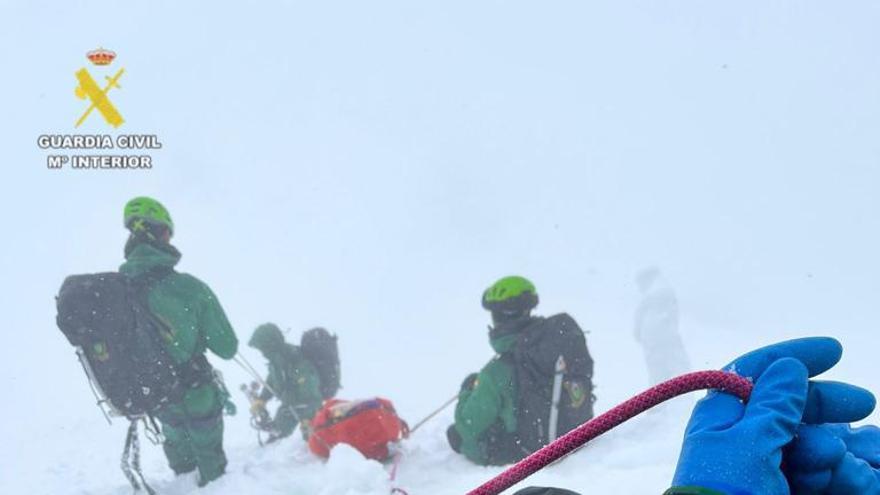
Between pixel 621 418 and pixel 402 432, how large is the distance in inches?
206

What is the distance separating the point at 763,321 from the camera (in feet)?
299

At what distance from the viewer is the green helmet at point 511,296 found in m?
5.23

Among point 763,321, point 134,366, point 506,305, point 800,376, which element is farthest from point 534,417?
point 763,321

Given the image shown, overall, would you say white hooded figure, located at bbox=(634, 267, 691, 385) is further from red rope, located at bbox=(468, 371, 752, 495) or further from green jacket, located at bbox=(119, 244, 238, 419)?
red rope, located at bbox=(468, 371, 752, 495)

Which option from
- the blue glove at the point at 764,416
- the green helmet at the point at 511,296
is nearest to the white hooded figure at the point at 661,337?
the green helmet at the point at 511,296

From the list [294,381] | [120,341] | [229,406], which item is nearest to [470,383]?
[229,406]

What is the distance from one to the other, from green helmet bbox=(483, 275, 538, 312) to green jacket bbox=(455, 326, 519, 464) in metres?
Answer: 0.24

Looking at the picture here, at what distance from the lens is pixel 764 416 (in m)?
1.07

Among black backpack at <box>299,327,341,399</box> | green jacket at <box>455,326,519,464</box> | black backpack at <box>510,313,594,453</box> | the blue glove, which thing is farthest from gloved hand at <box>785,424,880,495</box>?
black backpack at <box>299,327,341,399</box>

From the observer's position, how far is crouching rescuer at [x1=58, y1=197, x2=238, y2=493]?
4824mm

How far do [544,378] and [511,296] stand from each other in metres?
0.68

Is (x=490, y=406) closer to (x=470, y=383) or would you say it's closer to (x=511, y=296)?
(x=470, y=383)

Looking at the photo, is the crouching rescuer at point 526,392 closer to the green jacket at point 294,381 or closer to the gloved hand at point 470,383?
the gloved hand at point 470,383

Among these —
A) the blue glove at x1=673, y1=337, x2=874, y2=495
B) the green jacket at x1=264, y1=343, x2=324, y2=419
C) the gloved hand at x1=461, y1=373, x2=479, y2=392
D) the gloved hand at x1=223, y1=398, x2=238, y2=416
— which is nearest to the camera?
the blue glove at x1=673, y1=337, x2=874, y2=495
